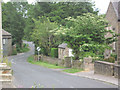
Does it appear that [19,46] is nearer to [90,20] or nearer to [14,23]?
[14,23]

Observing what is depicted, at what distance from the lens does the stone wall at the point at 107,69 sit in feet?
57.1

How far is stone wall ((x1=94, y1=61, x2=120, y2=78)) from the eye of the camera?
17419mm

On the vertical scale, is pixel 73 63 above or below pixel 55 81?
above

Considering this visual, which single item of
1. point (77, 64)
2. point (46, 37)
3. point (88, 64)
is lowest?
point (77, 64)

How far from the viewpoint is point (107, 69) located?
19.1 metres

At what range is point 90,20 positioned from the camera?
1046 inches

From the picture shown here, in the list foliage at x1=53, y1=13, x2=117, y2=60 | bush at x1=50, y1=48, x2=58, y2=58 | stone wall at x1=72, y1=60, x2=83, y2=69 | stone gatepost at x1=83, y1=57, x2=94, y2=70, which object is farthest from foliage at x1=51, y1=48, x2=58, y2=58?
stone gatepost at x1=83, y1=57, x2=94, y2=70

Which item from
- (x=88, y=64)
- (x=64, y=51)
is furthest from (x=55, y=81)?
(x=64, y=51)

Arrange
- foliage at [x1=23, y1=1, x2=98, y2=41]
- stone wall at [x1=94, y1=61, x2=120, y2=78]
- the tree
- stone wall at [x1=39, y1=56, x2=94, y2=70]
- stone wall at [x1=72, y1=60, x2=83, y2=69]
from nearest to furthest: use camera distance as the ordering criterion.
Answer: stone wall at [x1=94, y1=61, x2=120, y2=78], stone wall at [x1=39, y1=56, x2=94, y2=70], stone wall at [x1=72, y1=60, x2=83, y2=69], foliage at [x1=23, y1=1, x2=98, y2=41], the tree

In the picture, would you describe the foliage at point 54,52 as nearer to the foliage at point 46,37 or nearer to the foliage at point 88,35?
the foliage at point 46,37

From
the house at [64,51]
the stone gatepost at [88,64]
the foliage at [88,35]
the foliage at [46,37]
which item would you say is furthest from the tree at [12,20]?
the stone gatepost at [88,64]

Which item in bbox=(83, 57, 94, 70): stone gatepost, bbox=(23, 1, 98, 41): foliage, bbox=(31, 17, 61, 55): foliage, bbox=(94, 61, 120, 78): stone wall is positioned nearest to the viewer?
bbox=(94, 61, 120, 78): stone wall

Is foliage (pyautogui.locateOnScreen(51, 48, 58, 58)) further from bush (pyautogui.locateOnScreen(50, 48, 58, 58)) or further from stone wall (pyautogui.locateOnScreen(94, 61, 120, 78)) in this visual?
stone wall (pyautogui.locateOnScreen(94, 61, 120, 78))

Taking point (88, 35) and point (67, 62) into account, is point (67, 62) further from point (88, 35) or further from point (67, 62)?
point (88, 35)
